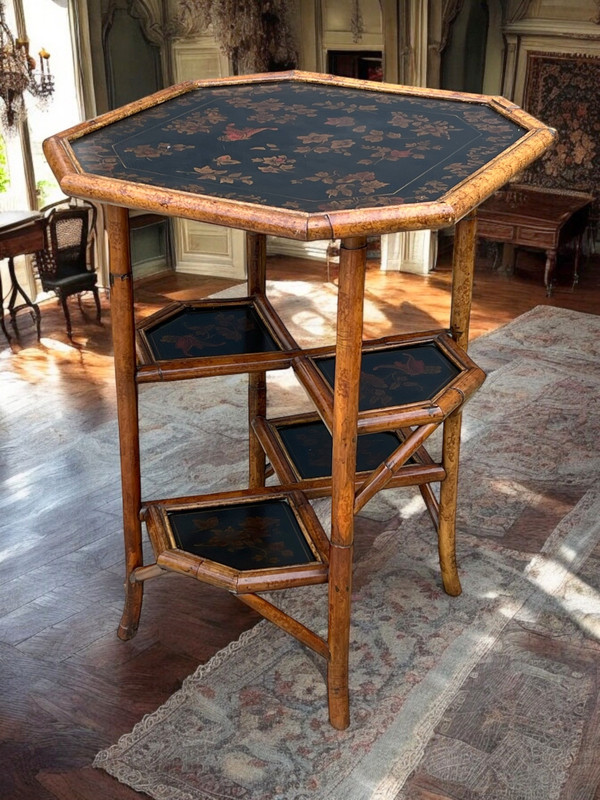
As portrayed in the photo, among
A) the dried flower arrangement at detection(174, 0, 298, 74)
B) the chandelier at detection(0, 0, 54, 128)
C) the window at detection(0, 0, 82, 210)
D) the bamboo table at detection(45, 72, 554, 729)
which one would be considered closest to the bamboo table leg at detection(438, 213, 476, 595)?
the bamboo table at detection(45, 72, 554, 729)

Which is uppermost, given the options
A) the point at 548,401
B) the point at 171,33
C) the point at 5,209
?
the point at 171,33

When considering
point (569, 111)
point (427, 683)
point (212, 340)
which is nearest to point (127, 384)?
point (212, 340)

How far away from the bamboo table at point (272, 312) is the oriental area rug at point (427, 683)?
0.66ft

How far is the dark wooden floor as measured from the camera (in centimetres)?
337

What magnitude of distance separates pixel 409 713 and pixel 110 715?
1.09 meters

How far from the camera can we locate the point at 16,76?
24.5 ft

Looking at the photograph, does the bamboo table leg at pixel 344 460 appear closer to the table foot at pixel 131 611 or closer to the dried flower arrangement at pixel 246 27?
the table foot at pixel 131 611

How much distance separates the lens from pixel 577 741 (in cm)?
334

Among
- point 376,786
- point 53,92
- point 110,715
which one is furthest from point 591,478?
point 53,92

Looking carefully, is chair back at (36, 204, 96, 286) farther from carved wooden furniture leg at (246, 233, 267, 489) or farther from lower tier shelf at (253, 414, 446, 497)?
lower tier shelf at (253, 414, 446, 497)

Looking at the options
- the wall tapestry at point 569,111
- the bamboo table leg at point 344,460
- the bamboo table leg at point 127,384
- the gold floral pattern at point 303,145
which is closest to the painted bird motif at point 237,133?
the gold floral pattern at point 303,145

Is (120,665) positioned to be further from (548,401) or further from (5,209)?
(5,209)

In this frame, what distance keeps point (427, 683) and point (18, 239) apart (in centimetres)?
503

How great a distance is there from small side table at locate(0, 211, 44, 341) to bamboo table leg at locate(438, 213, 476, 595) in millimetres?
4415
